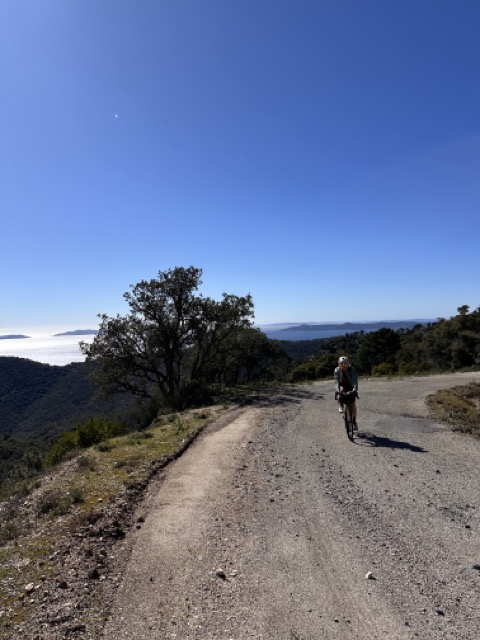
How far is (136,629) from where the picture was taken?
379cm

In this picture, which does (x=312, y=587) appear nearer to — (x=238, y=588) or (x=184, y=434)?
(x=238, y=588)

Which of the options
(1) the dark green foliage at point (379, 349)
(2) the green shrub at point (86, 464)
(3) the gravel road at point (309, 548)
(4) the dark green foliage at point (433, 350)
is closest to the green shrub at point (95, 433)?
(2) the green shrub at point (86, 464)

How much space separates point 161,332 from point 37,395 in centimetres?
11470

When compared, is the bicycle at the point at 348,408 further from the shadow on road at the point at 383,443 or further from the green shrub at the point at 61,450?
the green shrub at the point at 61,450

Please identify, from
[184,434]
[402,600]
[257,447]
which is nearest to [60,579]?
[402,600]

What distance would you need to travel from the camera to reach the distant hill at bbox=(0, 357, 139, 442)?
10575 cm

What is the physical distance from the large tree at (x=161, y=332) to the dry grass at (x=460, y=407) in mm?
15635

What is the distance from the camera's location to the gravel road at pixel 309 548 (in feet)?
12.5

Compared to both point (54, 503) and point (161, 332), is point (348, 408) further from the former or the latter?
point (161, 332)

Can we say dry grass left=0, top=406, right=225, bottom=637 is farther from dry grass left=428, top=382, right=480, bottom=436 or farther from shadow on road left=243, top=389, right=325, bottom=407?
dry grass left=428, top=382, right=480, bottom=436

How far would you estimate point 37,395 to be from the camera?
12531cm

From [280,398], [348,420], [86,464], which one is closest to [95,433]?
[86,464]

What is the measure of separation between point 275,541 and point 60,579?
2712mm

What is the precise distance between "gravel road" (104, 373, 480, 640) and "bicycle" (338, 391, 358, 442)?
989 millimetres
